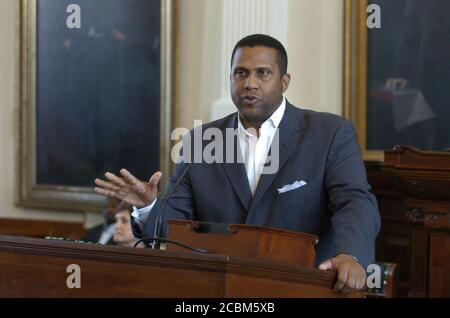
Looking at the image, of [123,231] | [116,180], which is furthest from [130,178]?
[123,231]

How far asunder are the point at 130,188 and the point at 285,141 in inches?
27.6

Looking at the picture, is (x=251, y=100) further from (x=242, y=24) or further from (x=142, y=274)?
(x=242, y=24)

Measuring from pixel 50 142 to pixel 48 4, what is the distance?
1148mm

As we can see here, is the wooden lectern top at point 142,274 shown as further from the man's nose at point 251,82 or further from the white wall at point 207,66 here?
the white wall at point 207,66

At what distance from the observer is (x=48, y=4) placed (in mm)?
7121

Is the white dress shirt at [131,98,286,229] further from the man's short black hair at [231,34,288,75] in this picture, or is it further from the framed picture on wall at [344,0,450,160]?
the framed picture on wall at [344,0,450,160]

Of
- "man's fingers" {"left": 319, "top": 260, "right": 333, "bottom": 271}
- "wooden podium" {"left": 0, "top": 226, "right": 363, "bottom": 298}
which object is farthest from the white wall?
"man's fingers" {"left": 319, "top": 260, "right": 333, "bottom": 271}

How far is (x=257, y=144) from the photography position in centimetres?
349

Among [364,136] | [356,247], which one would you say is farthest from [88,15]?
[356,247]

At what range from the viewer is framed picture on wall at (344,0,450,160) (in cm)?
580

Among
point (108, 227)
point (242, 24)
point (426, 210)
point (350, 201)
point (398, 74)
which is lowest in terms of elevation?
point (108, 227)

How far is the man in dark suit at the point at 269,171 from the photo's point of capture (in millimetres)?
3221

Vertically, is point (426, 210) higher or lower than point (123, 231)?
higher

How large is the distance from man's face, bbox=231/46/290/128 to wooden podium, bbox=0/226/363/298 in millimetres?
809
